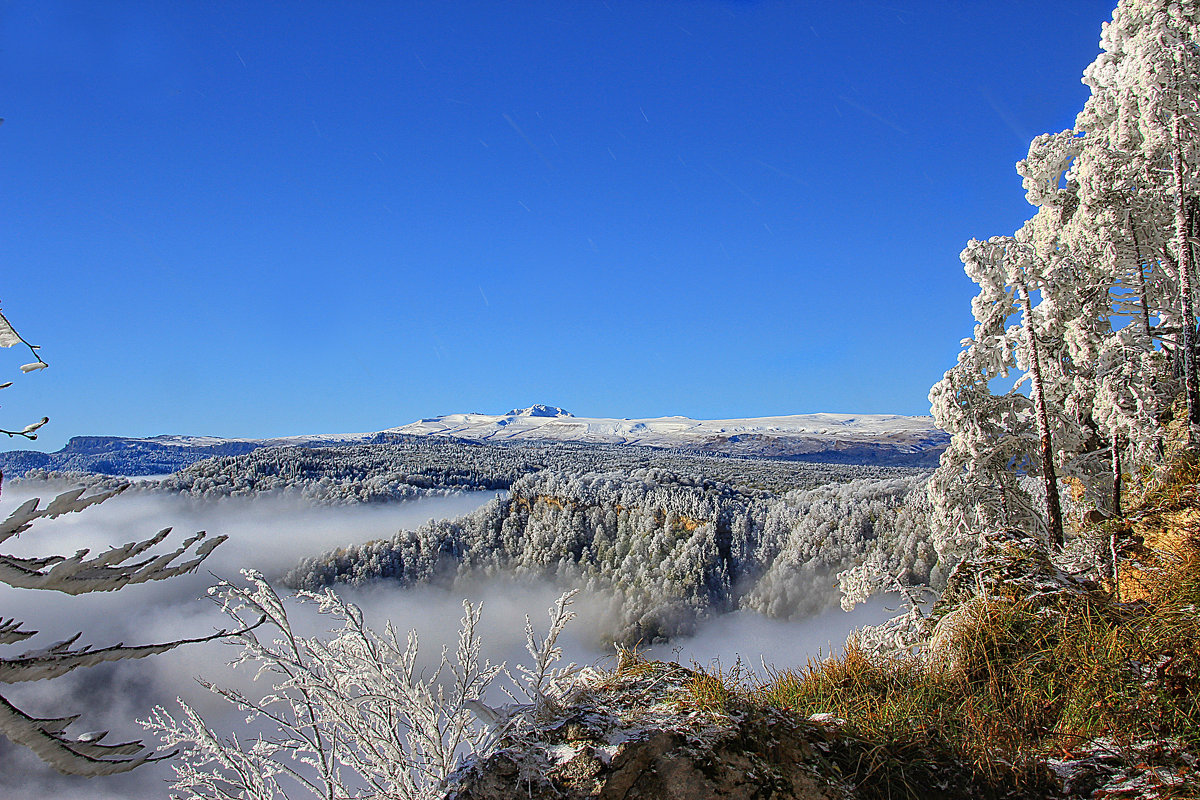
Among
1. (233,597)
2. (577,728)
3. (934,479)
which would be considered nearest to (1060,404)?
(934,479)

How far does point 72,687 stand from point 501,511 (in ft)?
96.4

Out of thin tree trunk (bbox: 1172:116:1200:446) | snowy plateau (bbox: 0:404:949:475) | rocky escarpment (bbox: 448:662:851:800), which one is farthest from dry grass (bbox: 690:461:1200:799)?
snowy plateau (bbox: 0:404:949:475)

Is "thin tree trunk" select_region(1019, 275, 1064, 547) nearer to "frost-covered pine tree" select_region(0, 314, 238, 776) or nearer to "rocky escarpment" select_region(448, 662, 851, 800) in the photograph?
"rocky escarpment" select_region(448, 662, 851, 800)

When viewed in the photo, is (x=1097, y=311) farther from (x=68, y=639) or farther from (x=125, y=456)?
(x=125, y=456)

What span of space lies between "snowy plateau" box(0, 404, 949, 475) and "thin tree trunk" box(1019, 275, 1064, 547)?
38306 millimetres

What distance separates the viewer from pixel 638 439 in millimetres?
93125

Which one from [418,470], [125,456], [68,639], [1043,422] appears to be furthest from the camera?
[418,470]

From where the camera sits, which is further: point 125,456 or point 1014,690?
point 125,456

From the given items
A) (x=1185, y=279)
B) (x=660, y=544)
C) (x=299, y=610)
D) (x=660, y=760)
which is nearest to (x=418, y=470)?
(x=299, y=610)

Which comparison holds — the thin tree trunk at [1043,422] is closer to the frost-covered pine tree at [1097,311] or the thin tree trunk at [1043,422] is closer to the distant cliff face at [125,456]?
the frost-covered pine tree at [1097,311]

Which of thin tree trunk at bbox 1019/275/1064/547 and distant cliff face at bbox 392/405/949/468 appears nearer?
thin tree trunk at bbox 1019/275/1064/547

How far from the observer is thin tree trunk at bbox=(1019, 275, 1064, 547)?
9.95 m

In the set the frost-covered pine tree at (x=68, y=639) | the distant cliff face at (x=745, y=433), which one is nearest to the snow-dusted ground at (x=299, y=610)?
the distant cliff face at (x=745, y=433)

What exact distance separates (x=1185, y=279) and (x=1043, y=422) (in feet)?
9.93
